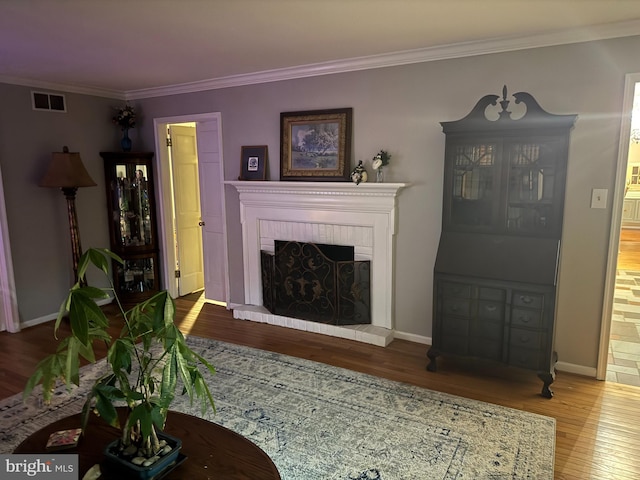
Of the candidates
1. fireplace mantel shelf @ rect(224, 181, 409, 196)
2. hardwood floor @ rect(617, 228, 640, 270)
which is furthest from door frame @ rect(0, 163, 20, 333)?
hardwood floor @ rect(617, 228, 640, 270)

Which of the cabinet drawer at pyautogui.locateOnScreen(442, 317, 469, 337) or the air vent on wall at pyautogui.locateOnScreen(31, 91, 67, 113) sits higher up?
the air vent on wall at pyautogui.locateOnScreen(31, 91, 67, 113)

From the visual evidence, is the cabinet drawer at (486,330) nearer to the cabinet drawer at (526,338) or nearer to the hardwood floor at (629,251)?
the cabinet drawer at (526,338)

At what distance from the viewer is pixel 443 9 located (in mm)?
2555

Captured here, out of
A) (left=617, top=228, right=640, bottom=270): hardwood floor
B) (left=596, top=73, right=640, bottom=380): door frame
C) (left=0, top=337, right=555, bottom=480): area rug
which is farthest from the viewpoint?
(left=617, top=228, right=640, bottom=270): hardwood floor

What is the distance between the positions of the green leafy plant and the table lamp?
315 cm

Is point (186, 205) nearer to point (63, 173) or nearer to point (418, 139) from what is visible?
point (63, 173)

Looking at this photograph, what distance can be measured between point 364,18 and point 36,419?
3187mm

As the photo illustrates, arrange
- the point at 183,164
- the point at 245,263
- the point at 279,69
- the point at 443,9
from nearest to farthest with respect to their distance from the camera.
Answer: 1. the point at 443,9
2. the point at 279,69
3. the point at 245,263
4. the point at 183,164

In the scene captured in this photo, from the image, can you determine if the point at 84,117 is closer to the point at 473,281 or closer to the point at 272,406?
the point at 272,406

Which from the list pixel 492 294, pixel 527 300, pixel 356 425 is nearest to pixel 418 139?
pixel 492 294

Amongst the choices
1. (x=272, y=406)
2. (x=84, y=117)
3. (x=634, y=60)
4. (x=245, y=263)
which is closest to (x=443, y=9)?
(x=634, y=60)

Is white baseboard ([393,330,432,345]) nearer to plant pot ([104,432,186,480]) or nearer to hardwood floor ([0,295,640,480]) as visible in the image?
hardwood floor ([0,295,640,480])

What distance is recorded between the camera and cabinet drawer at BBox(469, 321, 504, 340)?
3.12 m

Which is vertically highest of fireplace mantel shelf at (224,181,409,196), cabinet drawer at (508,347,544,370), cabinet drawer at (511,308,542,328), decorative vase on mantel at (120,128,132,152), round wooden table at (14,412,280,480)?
decorative vase on mantel at (120,128,132,152)
